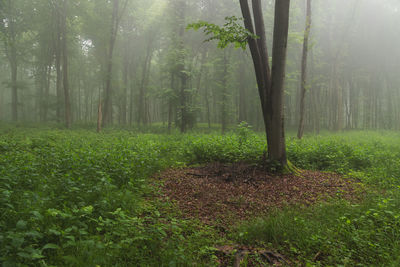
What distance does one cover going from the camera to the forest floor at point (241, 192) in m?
3.91

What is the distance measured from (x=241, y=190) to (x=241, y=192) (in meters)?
0.10

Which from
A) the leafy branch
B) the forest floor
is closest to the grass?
the forest floor

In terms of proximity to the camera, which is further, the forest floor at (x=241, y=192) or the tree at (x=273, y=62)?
the tree at (x=273, y=62)

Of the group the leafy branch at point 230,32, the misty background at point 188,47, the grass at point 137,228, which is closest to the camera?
the grass at point 137,228

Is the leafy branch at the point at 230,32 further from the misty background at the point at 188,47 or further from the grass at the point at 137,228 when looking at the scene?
the misty background at the point at 188,47

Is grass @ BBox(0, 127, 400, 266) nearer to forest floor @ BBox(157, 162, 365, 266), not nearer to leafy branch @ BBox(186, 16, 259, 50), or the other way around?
forest floor @ BBox(157, 162, 365, 266)

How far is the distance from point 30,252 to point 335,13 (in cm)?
2744

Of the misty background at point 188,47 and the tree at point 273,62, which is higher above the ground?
the misty background at point 188,47

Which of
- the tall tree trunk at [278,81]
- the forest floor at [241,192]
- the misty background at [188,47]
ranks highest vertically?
the misty background at [188,47]

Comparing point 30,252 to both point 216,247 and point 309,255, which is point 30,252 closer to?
point 216,247

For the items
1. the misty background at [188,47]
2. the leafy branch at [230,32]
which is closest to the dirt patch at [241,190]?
the leafy branch at [230,32]

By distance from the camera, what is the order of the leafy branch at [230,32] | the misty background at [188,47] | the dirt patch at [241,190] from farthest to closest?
the misty background at [188,47] < the leafy branch at [230,32] < the dirt patch at [241,190]

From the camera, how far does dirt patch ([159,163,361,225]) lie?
13.9 ft

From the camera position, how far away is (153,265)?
2.46 metres
